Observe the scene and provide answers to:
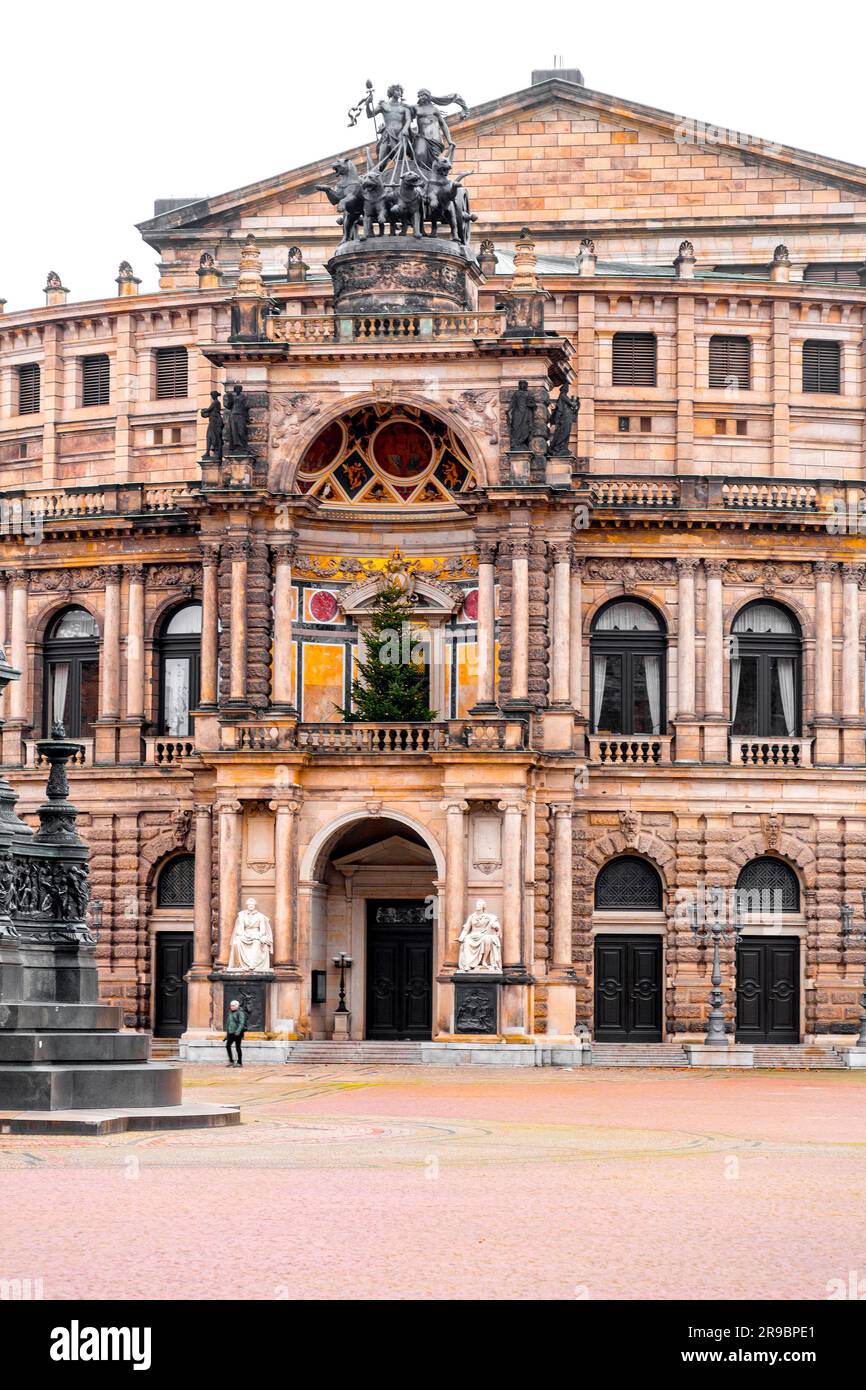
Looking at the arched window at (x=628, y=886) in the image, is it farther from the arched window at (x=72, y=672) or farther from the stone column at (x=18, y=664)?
the stone column at (x=18, y=664)

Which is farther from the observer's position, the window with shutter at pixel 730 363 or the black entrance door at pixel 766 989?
the window with shutter at pixel 730 363

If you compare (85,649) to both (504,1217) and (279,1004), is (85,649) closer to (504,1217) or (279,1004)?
(279,1004)

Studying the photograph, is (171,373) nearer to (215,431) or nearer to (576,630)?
(215,431)

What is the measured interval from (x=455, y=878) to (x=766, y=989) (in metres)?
11.9

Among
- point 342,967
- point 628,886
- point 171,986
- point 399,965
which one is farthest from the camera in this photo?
point 171,986

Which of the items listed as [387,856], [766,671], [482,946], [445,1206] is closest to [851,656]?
[766,671]

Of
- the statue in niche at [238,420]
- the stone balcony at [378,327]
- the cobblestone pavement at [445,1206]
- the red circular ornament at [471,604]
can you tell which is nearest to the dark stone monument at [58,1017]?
the cobblestone pavement at [445,1206]

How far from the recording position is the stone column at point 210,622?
6456 centimetres

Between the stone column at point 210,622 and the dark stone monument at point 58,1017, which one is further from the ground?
the stone column at point 210,622

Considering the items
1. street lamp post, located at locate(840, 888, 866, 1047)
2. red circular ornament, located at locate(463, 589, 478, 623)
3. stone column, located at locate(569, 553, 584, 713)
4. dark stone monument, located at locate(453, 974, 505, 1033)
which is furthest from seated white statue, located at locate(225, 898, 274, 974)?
street lamp post, located at locate(840, 888, 866, 1047)

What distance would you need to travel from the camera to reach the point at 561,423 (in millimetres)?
63500

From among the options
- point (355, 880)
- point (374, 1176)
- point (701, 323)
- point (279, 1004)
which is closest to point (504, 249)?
point (701, 323)

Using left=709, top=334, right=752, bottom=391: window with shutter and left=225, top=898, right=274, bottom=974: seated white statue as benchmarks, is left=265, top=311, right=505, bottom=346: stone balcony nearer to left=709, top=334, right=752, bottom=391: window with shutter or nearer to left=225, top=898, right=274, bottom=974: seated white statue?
left=709, top=334, right=752, bottom=391: window with shutter

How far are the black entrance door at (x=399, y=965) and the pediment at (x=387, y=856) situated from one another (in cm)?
116
